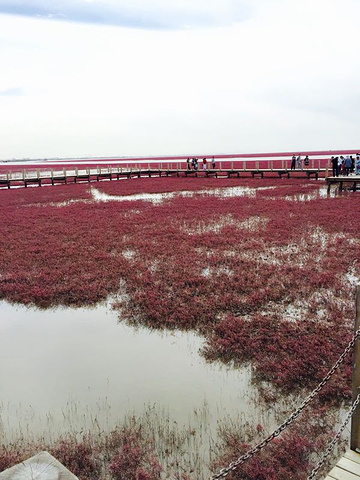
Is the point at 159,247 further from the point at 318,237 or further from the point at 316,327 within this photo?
the point at 316,327

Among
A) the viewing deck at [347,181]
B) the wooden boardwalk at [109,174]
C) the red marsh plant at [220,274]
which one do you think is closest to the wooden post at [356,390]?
the red marsh plant at [220,274]

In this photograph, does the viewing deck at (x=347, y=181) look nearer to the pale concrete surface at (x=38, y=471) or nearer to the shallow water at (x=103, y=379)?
the shallow water at (x=103, y=379)

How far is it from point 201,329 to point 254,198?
2167 centimetres

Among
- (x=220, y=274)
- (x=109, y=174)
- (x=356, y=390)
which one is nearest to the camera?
(x=356, y=390)

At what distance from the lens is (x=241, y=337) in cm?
770

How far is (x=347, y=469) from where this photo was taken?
375 cm

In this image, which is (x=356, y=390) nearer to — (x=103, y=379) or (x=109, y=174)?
(x=103, y=379)

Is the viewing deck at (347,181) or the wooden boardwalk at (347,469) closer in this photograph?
the wooden boardwalk at (347,469)

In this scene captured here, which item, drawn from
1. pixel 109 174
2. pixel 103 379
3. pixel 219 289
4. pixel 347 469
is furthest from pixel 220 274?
pixel 109 174

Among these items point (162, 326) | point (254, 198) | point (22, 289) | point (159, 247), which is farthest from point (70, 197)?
point (162, 326)

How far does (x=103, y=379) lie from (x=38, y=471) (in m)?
3.75

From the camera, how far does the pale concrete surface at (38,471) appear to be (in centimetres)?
282

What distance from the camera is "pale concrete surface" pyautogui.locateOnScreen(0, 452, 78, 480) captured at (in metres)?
2.82

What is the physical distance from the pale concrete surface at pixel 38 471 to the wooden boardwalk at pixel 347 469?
2.43 meters
